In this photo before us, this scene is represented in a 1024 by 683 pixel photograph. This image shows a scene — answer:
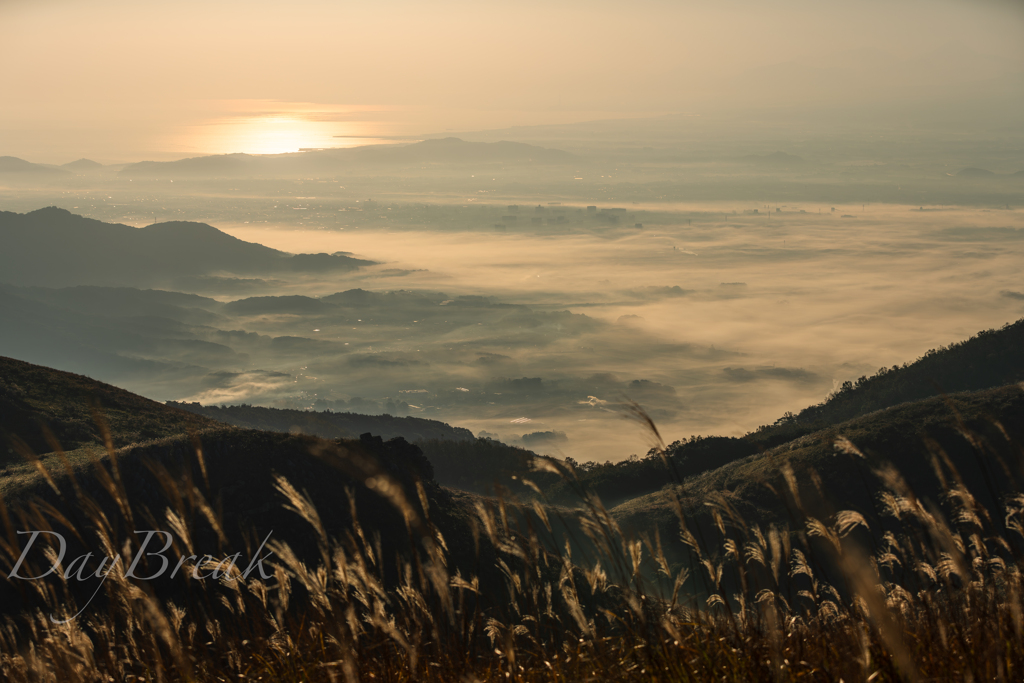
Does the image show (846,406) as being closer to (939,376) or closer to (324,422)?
(939,376)

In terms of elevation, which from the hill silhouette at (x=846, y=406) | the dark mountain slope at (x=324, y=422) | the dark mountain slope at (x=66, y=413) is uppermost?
the dark mountain slope at (x=66, y=413)

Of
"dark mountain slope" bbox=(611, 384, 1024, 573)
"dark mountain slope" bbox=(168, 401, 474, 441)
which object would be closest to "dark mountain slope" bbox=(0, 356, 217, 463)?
"dark mountain slope" bbox=(611, 384, 1024, 573)

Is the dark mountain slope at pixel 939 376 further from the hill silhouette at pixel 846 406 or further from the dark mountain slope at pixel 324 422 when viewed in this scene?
the dark mountain slope at pixel 324 422

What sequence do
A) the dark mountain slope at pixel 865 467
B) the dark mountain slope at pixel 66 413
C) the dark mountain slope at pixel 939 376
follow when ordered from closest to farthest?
the dark mountain slope at pixel 66 413 → the dark mountain slope at pixel 865 467 → the dark mountain slope at pixel 939 376

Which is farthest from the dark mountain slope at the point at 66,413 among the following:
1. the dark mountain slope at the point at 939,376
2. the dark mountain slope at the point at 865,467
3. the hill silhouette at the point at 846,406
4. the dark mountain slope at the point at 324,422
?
the dark mountain slope at the point at 939,376

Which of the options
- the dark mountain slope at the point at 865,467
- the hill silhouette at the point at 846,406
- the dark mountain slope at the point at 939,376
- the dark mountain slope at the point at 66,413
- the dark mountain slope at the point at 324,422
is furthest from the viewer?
the dark mountain slope at the point at 324,422

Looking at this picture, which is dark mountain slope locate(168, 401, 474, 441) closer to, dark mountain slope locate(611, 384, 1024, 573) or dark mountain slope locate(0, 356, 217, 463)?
Result: dark mountain slope locate(0, 356, 217, 463)

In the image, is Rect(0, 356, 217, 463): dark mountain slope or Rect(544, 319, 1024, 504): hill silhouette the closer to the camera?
Rect(0, 356, 217, 463): dark mountain slope

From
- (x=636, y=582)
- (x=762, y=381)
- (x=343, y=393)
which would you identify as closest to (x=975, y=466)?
(x=636, y=582)

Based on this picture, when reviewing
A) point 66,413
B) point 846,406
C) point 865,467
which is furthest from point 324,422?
point 865,467
